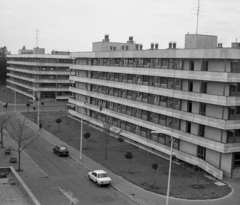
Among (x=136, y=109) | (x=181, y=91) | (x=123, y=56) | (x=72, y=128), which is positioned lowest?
A: (x=72, y=128)

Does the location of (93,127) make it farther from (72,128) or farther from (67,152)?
(67,152)

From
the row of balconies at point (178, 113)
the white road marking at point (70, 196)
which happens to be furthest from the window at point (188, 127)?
the white road marking at point (70, 196)

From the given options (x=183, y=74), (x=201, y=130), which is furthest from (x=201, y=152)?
(x=183, y=74)

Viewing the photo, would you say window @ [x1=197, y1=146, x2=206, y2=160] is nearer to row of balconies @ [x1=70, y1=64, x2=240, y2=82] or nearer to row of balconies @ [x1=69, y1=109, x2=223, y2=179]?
row of balconies @ [x1=69, y1=109, x2=223, y2=179]

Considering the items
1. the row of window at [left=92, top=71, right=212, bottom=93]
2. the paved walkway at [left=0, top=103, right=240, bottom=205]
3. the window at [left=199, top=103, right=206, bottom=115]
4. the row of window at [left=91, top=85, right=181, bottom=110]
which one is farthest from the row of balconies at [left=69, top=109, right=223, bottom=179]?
the row of window at [left=92, top=71, right=212, bottom=93]

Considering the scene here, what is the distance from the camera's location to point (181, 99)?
48.2 metres

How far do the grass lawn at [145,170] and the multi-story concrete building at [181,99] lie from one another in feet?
7.59

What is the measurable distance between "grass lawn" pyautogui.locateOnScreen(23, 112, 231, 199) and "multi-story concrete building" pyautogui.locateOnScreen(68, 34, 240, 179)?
7.59ft

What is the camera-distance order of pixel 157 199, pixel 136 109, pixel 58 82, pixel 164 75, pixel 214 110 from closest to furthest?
pixel 157 199
pixel 214 110
pixel 164 75
pixel 136 109
pixel 58 82

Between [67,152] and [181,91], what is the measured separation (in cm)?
1770

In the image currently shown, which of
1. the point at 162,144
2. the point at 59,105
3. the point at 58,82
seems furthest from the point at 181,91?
the point at 58,82

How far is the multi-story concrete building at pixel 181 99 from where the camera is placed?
136 ft

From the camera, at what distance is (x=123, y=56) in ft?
204

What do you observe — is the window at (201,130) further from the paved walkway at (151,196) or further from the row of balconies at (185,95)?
the paved walkway at (151,196)
